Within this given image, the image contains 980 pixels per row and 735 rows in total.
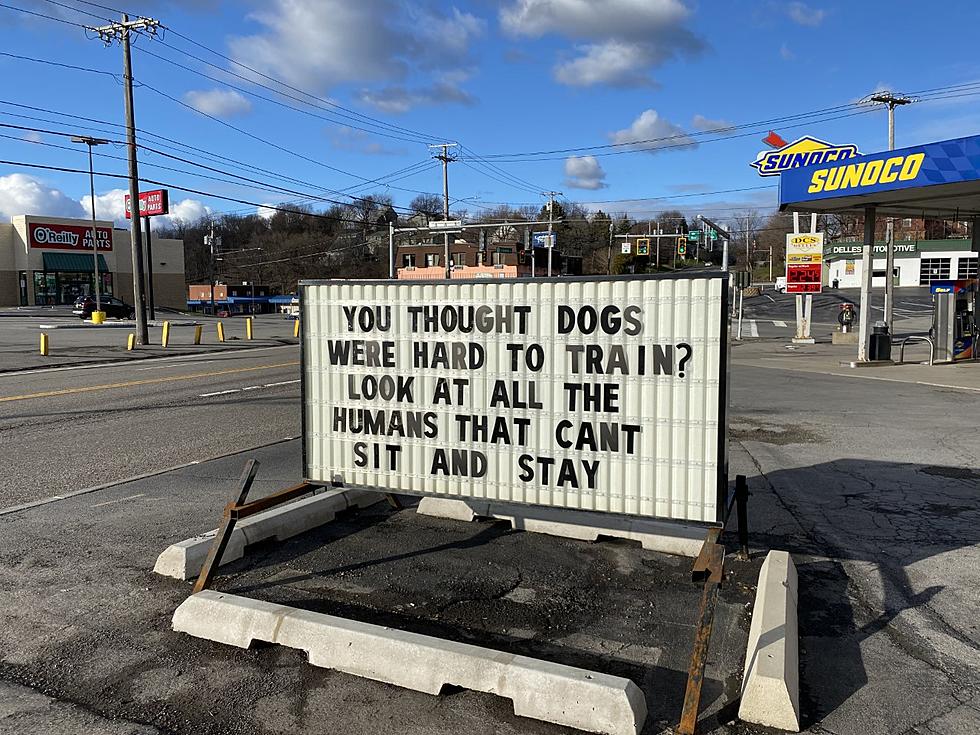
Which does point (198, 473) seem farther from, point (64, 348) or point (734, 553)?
point (64, 348)

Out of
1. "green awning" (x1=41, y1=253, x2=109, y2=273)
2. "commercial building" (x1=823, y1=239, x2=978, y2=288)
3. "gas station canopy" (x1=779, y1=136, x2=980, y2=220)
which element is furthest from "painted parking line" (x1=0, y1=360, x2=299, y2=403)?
"commercial building" (x1=823, y1=239, x2=978, y2=288)

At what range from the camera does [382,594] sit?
469 centimetres

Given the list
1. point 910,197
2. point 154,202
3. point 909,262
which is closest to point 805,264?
point 910,197

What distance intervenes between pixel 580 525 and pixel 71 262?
75.5m

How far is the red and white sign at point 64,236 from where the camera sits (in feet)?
217

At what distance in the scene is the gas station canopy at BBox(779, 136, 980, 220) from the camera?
1504 centimetres

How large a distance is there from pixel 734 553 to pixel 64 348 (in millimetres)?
26553

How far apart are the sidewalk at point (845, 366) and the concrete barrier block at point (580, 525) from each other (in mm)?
12247

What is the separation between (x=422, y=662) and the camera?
3.62 metres

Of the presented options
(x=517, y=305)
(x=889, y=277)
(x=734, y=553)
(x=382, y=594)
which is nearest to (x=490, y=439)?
(x=517, y=305)

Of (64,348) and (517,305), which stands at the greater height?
(517,305)

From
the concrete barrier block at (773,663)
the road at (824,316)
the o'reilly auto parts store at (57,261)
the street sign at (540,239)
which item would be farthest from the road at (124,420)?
the o'reilly auto parts store at (57,261)

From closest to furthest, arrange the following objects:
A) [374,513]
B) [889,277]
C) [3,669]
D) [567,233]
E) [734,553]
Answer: [3,669]
[734,553]
[374,513]
[889,277]
[567,233]

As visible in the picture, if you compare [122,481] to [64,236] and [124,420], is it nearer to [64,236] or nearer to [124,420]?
[124,420]
